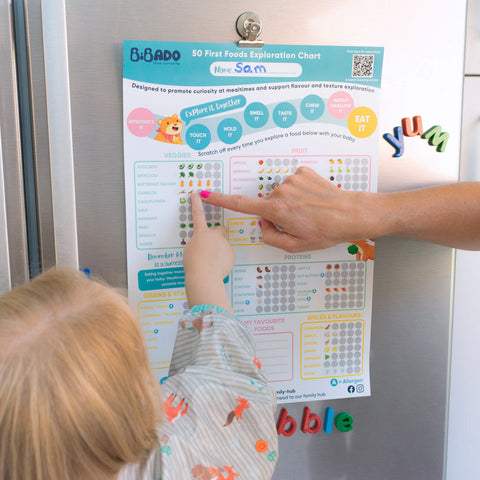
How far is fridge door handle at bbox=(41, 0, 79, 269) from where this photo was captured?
644 millimetres

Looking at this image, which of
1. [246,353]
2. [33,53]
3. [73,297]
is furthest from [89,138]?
[246,353]

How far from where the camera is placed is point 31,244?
0.70 metres

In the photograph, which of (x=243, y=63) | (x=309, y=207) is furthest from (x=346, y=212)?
(x=243, y=63)

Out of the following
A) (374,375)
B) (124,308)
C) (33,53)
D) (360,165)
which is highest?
(33,53)

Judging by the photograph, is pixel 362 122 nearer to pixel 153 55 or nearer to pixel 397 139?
pixel 397 139

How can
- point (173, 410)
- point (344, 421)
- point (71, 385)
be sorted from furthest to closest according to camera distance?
point (344, 421) < point (173, 410) < point (71, 385)

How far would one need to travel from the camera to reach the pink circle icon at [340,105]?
2.48 feet

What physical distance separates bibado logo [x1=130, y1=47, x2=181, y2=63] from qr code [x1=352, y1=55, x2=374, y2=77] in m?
0.27

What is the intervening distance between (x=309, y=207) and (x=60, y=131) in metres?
0.37

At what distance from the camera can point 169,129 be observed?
714 millimetres

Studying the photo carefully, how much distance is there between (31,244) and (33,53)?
0.27 m

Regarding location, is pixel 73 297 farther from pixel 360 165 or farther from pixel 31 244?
pixel 360 165

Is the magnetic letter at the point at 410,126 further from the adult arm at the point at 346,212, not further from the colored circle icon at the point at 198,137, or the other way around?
the colored circle icon at the point at 198,137

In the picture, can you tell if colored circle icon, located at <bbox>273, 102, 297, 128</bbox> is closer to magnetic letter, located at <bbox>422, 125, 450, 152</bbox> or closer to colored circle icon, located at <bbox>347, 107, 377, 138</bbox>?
colored circle icon, located at <bbox>347, 107, 377, 138</bbox>
